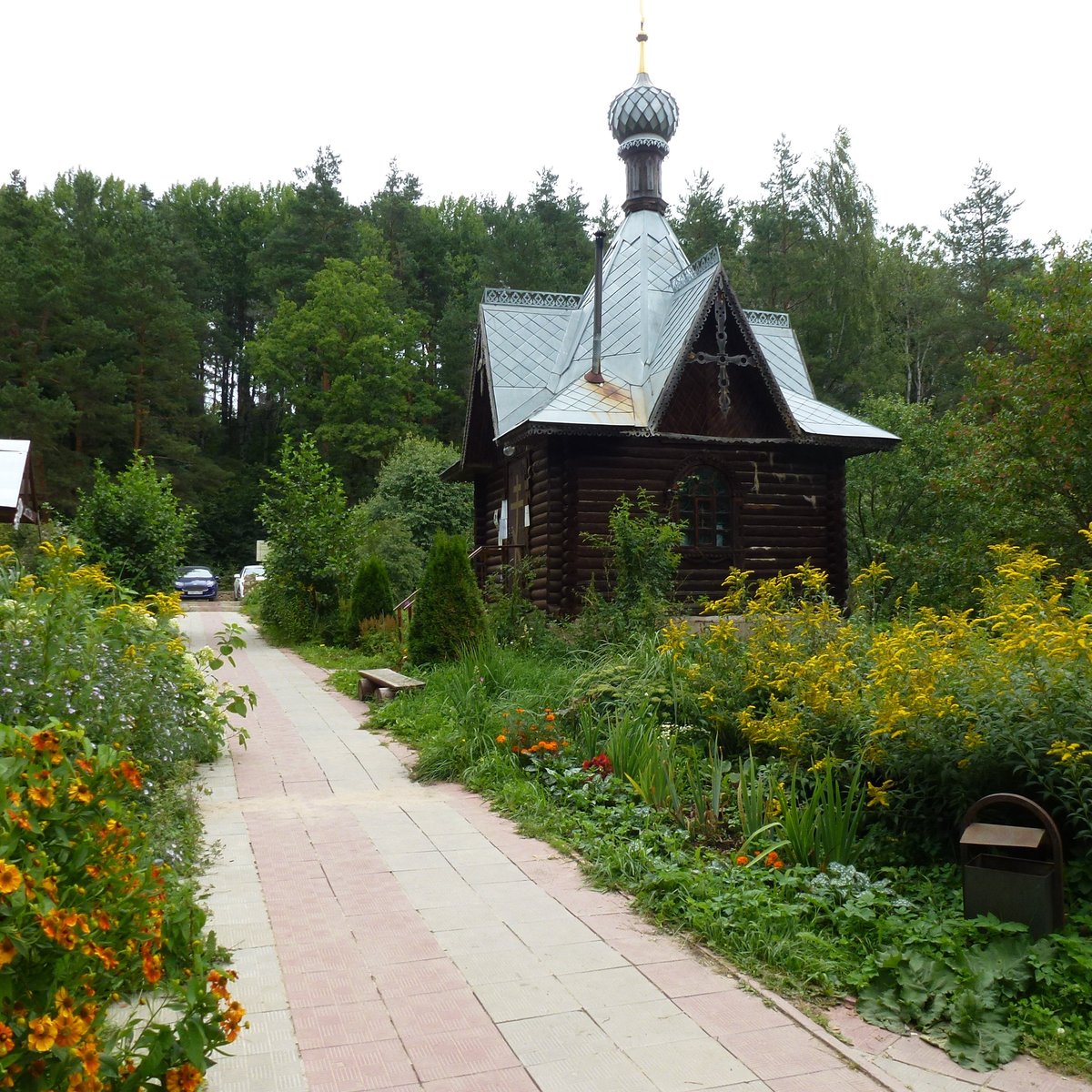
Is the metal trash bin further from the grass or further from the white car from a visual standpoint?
the white car

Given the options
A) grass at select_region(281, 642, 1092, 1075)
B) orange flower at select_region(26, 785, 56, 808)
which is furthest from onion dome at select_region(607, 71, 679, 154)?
orange flower at select_region(26, 785, 56, 808)

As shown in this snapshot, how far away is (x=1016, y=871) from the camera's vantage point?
13.4 feet

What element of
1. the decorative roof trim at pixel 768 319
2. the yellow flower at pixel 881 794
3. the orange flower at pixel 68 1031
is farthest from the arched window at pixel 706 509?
the orange flower at pixel 68 1031

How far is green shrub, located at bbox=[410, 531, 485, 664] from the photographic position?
1254 centimetres

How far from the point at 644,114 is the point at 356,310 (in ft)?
77.3

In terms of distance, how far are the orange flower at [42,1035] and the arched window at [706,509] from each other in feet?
42.7

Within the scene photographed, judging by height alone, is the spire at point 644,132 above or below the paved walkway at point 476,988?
above

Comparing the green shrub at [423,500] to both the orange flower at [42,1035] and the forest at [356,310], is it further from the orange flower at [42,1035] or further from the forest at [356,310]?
the orange flower at [42,1035]

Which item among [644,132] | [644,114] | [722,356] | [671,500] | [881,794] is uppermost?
[644,114]

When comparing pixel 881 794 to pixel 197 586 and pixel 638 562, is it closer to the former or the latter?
pixel 638 562

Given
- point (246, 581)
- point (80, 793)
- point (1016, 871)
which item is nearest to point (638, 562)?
point (1016, 871)

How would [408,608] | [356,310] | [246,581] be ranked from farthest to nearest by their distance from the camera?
1. [356,310]
2. [246,581]
3. [408,608]

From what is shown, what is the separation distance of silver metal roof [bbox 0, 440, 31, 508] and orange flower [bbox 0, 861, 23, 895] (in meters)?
23.0

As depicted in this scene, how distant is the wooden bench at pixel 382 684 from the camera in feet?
34.4
